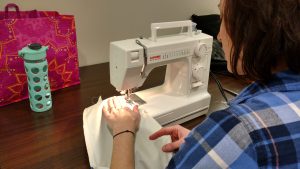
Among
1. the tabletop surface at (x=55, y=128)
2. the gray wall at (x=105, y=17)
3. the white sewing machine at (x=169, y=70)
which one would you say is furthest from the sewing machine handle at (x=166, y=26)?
the gray wall at (x=105, y=17)

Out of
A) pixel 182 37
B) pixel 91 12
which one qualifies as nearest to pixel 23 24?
pixel 91 12

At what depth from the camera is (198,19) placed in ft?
6.72

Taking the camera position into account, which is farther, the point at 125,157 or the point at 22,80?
the point at 22,80

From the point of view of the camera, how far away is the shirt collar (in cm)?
59

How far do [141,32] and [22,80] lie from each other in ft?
2.88

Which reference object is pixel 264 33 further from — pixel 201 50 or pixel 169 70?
pixel 169 70

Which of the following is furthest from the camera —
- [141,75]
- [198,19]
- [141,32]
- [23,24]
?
[198,19]

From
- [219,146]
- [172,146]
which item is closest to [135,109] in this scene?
[172,146]

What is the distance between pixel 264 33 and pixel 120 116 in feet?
1.86

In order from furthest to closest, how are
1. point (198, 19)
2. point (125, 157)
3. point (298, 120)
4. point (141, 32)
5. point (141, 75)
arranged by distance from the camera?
point (198, 19) → point (141, 32) → point (141, 75) → point (125, 157) → point (298, 120)

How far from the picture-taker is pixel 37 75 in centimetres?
118

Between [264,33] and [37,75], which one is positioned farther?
[37,75]

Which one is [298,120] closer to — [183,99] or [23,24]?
[183,99]

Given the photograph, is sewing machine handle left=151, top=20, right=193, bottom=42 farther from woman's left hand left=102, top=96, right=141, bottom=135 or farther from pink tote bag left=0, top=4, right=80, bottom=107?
pink tote bag left=0, top=4, right=80, bottom=107
